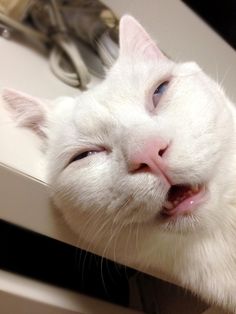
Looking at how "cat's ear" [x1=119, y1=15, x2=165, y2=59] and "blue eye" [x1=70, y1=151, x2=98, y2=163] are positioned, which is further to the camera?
"cat's ear" [x1=119, y1=15, x2=165, y2=59]

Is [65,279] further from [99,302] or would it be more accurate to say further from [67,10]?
[67,10]

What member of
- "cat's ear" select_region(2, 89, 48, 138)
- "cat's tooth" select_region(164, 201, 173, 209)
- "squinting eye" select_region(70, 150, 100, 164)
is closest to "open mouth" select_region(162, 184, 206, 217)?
"cat's tooth" select_region(164, 201, 173, 209)

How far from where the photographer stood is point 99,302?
0.88m

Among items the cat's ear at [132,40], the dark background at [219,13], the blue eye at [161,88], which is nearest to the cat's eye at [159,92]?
the blue eye at [161,88]

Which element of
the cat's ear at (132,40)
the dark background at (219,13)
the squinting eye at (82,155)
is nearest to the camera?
the squinting eye at (82,155)

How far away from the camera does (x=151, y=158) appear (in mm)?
610

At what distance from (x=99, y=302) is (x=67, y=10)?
0.74 meters

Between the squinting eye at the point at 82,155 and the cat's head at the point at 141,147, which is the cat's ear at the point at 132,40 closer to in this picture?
the cat's head at the point at 141,147

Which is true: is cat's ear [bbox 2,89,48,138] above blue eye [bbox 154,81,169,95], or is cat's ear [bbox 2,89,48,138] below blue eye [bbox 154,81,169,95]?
below

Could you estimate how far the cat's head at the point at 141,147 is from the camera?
0.62 metres

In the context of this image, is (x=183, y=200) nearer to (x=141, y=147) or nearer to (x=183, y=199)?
(x=183, y=199)

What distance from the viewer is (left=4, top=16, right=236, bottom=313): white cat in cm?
63

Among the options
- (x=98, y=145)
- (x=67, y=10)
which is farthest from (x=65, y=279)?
(x=67, y=10)

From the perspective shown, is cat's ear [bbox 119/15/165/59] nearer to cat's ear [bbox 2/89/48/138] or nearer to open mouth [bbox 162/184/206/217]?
cat's ear [bbox 2/89/48/138]
